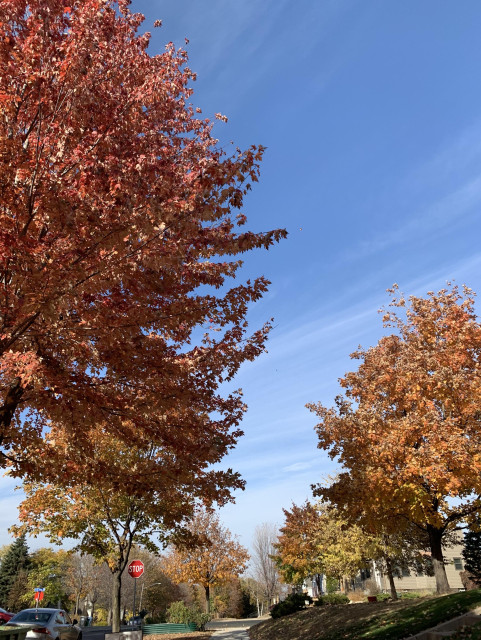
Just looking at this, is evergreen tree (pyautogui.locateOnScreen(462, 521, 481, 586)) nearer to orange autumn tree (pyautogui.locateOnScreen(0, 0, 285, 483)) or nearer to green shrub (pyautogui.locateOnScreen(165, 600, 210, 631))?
green shrub (pyautogui.locateOnScreen(165, 600, 210, 631))

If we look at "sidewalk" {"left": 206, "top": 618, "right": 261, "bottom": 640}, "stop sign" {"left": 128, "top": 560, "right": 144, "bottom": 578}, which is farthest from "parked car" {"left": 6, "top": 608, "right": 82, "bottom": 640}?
"sidewalk" {"left": 206, "top": 618, "right": 261, "bottom": 640}

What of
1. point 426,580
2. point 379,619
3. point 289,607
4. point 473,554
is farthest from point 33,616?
point 426,580

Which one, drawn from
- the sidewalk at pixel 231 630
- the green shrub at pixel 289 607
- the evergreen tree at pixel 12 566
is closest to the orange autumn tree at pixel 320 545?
the green shrub at pixel 289 607

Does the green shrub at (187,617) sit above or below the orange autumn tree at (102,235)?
below

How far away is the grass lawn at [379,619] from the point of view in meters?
9.62

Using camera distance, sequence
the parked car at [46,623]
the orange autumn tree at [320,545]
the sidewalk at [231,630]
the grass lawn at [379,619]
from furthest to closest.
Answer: the orange autumn tree at [320,545]
the sidewalk at [231,630]
the parked car at [46,623]
the grass lawn at [379,619]

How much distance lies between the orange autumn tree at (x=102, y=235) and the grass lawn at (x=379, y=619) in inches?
255

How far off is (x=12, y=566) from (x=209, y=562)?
2879cm

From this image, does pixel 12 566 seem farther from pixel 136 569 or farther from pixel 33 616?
pixel 33 616

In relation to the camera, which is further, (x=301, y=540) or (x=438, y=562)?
(x=301, y=540)

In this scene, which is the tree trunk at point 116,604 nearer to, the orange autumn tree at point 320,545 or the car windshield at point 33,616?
the car windshield at point 33,616

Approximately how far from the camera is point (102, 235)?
4402mm

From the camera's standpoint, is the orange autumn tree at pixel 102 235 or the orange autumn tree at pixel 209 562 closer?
the orange autumn tree at pixel 102 235

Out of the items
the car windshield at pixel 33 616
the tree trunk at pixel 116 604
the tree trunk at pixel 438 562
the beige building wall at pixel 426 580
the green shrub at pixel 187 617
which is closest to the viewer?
the car windshield at pixel 33 616
